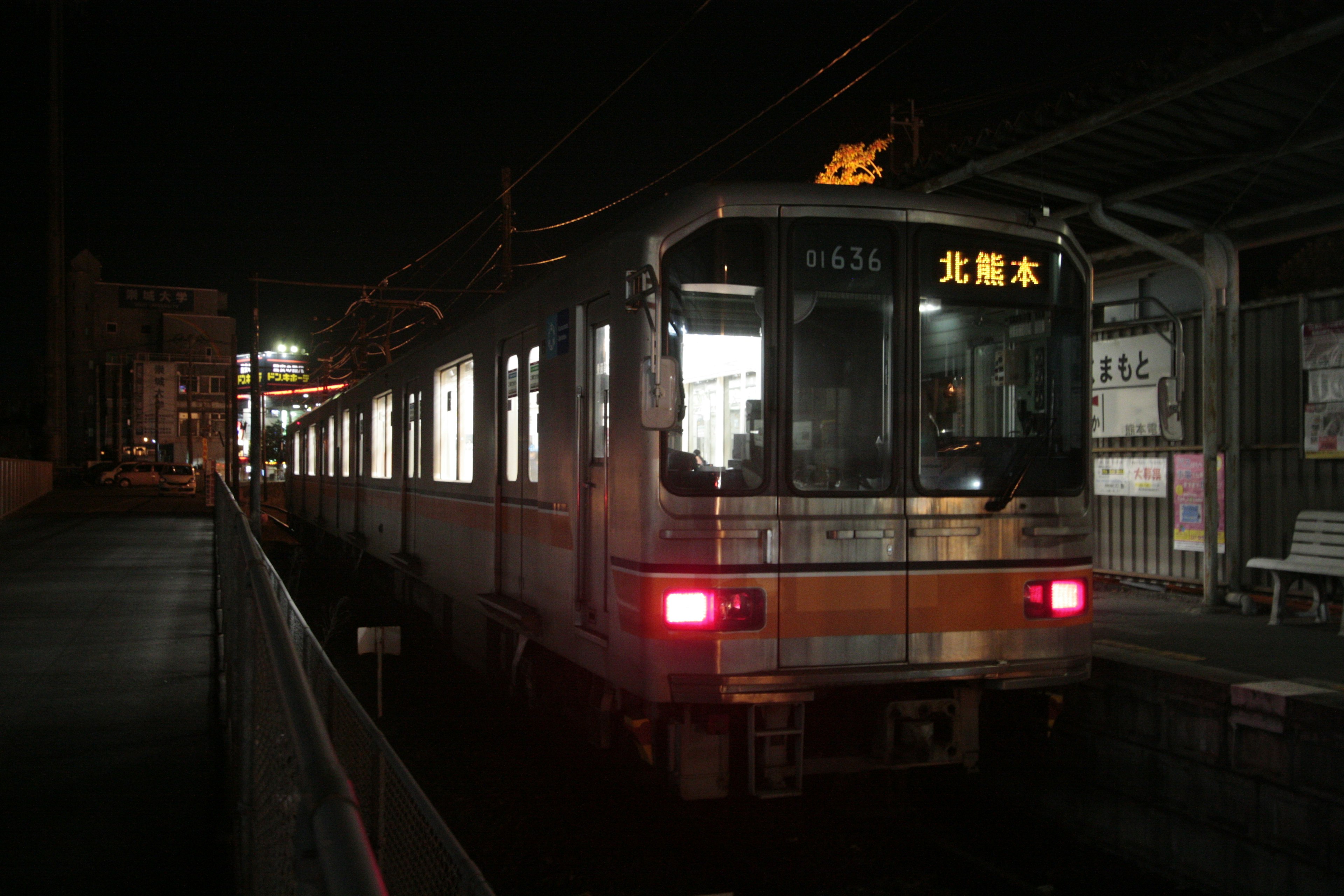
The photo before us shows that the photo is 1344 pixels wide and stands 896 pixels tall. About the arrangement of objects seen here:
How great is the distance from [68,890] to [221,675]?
3.84m

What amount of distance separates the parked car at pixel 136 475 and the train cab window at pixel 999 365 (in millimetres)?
47543

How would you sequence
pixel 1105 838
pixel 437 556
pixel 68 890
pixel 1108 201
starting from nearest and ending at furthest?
pixel 68 890 → pixel 1105 838 → pixel 1108 201 → pixel 437 556

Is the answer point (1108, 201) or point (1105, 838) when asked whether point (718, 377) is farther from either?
point (1108, 201)

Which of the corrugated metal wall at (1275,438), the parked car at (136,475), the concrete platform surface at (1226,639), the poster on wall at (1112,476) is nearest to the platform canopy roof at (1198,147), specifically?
the corrugated metal wall at (1275,438)

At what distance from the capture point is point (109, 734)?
5734mm

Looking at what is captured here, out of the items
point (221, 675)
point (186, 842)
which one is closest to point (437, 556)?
point (221, 675)

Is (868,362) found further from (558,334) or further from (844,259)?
(558,334)

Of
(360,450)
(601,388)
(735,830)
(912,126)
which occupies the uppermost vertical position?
(912,126)

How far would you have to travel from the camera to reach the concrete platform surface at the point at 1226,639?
614 cm

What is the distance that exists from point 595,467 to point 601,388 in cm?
39

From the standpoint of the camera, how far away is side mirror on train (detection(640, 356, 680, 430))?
430 cm

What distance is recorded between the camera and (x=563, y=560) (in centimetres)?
575

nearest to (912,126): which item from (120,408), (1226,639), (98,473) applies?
(1226,639)

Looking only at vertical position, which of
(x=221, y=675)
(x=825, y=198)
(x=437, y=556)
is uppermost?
(x=825, y=198)
